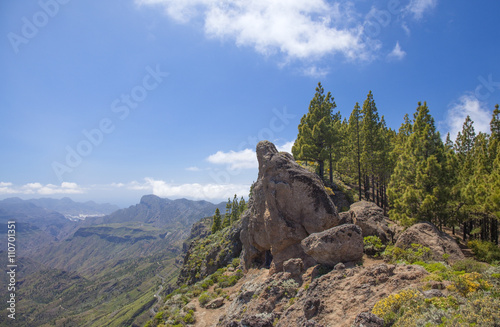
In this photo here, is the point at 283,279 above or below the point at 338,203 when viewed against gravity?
below

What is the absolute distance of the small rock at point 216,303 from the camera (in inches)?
917

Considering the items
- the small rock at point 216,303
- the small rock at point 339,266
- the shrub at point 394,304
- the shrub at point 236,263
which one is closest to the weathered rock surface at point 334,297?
the small rock at point 339,266

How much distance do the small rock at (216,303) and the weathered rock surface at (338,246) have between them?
45.5 ft

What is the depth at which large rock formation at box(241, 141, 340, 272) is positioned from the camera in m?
19.8

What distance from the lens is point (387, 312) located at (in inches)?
355

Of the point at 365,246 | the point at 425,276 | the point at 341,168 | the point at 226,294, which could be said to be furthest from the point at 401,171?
the point at 341,168

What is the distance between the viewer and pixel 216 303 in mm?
23438

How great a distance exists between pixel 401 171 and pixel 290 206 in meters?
12.9

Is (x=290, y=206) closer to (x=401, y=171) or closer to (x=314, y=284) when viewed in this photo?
(x=314, y=284)

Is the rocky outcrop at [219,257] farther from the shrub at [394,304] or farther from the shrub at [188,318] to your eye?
the shrub at [394,304]

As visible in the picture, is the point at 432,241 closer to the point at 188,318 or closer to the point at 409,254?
the point at 409,254

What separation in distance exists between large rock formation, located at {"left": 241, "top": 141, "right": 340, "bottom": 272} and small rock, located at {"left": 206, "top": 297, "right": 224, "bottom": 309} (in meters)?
5.95

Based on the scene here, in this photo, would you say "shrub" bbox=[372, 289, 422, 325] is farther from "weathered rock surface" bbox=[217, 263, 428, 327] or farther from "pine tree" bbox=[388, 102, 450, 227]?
"pine tree" bbox=[388, 102, 450, 227]

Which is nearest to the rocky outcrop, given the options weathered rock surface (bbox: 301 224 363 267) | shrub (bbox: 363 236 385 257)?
shrub (bbox: 363 236 385 257)
